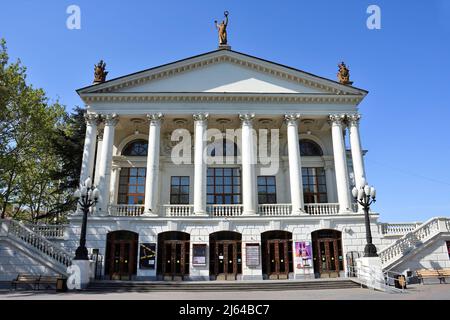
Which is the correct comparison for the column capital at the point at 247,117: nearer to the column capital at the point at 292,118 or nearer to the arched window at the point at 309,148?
the column capital at the point at 292,118

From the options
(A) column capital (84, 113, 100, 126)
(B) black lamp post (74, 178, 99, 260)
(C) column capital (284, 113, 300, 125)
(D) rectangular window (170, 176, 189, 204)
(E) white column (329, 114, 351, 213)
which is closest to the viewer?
(B) black lamp post (74, 178, 99, 260)

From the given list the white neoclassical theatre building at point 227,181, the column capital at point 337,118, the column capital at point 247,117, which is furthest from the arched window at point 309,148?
the column capital at point 247,117

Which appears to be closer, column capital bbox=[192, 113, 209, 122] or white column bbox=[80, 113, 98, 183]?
white column bbox=[80, 113, 98, 183]

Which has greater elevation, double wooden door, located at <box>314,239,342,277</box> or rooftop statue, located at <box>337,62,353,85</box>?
rooftop statue, located at <box>337,62,353,85</box>

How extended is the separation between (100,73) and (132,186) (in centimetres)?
940

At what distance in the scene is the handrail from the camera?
20.1 metres

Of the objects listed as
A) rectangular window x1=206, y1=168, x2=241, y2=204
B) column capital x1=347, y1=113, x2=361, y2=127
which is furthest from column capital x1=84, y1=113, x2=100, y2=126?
column capital x1=347, y1=113, x2=361, y2=127

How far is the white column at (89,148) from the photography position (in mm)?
23922

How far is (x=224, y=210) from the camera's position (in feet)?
82.8

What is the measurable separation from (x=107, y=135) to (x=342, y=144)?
702 inches

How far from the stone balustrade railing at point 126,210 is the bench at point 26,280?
6.21 m

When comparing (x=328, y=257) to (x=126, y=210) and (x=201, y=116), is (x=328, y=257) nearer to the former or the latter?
(x=201, y=116)

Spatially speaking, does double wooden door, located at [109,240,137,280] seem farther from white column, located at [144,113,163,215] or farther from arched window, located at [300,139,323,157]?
arched window, located at [300,139,323,157]

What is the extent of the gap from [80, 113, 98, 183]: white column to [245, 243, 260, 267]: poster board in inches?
484
